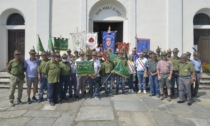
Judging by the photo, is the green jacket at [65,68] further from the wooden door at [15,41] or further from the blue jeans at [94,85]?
the wooden door at [15,41]

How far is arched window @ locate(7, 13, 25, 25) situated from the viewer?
48.2 ft

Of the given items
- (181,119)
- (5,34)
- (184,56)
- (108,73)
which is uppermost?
(5,34)

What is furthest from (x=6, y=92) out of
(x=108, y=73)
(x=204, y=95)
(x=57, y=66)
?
(x=204, y=95)

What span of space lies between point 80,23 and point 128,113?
25.6 ft

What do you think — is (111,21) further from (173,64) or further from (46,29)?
(173,64)

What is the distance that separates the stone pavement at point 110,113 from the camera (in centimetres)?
668

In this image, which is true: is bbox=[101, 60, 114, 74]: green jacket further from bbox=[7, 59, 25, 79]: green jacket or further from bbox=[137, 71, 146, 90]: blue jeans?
bbox=[7, 59, 25, 79]: green jacket

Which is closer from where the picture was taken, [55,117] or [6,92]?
[55,117]

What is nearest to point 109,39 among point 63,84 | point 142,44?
point 142,44

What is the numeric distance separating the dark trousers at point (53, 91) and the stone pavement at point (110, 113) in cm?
30

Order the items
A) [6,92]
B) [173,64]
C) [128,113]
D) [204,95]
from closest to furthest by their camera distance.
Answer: [128,113] → [173,64] → [204,95] → [6,92]

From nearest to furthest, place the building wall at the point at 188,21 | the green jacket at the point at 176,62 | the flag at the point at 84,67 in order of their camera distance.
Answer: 1. the flag at the point at 84,67
2. the green jacket at the point at 176,62
3. the building wall at the point at 188,21

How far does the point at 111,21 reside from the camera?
1472cm

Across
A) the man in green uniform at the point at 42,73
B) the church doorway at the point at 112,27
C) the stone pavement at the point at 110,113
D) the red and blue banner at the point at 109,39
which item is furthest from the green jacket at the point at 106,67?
the church doorway at the point at 112,27
